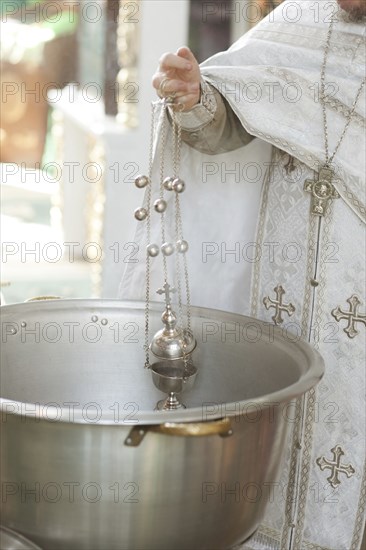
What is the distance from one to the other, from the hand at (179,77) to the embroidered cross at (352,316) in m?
0.44

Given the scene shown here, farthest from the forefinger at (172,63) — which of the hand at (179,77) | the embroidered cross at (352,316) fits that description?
the embroidered cross at (352,316)

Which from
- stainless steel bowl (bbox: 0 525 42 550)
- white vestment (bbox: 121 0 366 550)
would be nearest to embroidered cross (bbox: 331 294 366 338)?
white vestment (bbox: 121 0 366 550)

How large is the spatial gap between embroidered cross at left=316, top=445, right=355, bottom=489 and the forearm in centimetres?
58

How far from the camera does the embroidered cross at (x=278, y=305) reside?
180 centimetres

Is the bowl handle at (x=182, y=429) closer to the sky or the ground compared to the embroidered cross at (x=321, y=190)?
closer to the ground

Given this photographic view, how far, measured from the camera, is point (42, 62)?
5559mm

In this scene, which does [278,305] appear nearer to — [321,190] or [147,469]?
[321,190]

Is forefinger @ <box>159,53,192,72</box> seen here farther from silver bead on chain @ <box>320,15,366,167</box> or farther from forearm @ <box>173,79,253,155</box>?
silver bead on chain @ <box>320,15,366,167</box>

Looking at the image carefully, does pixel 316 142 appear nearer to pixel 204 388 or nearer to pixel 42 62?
pixel 204 388

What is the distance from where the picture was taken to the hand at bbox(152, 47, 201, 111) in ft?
4.99

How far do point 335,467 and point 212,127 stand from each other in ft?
2.10

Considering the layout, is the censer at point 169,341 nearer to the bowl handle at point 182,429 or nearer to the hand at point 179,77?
the hand at point 179,77

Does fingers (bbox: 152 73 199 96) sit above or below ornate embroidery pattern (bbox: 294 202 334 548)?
above

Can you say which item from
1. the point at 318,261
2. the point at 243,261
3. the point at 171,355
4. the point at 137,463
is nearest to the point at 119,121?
the point at 243,261
